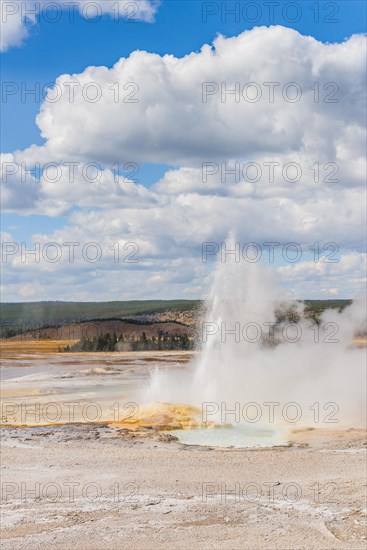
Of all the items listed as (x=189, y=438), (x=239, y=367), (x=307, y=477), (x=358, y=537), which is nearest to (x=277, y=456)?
(x=307, y=477)

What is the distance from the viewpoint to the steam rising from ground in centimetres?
2333

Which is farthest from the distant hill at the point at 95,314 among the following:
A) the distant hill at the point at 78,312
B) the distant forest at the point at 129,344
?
the distant forest at the point at 129,344

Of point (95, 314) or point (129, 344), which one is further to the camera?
point (95, 314)

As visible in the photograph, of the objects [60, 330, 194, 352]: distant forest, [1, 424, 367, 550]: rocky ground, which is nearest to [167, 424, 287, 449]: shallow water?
[1, 424, 367, 550]: rocky ground

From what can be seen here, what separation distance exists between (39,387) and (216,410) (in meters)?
13.5

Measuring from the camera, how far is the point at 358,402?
77.2 ft

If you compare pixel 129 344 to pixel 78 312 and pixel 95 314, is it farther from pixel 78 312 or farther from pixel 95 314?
pixel 78 312

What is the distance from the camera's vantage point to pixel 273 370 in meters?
26.8

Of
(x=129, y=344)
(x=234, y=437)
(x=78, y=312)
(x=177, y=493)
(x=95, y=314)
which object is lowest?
(x=177, y=493)

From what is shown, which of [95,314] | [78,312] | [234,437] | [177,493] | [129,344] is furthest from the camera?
[78,312]

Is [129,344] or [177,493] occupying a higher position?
[129,344]

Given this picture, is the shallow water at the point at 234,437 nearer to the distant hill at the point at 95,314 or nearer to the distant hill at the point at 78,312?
the distant hill at the point at 95,314

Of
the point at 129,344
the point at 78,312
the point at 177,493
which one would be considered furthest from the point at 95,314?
the point at 177,493

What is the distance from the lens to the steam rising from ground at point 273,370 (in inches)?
918
